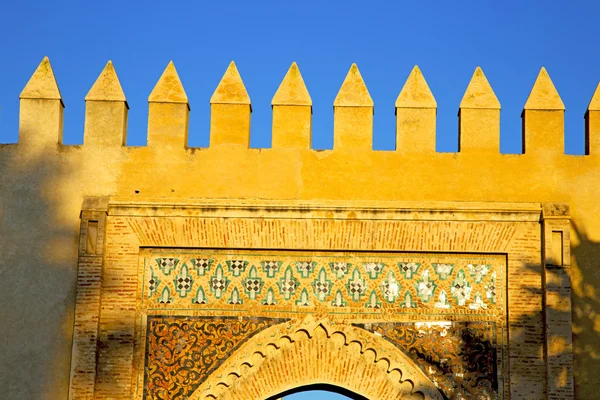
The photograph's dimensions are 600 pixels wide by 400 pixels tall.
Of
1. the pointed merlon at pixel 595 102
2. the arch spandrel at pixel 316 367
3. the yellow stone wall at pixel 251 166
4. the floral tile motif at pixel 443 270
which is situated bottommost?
the arch spandrel at pixel 316 367

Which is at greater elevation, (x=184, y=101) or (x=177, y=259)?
(x=184, y=101)

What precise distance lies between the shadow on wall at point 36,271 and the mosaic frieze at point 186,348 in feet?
2.30

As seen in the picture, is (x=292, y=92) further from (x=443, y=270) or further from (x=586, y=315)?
(x=586, y=315)

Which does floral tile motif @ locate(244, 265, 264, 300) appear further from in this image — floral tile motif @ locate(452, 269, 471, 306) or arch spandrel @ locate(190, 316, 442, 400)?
floral tile motif @ locate(452, 269, 471, 306)

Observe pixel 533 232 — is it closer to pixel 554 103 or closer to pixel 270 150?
pixel 554 103

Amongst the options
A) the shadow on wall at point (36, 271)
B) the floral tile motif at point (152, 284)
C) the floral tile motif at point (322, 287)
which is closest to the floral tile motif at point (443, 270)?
the floral tile motif at point (322, 287)

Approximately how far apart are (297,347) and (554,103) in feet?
9.83

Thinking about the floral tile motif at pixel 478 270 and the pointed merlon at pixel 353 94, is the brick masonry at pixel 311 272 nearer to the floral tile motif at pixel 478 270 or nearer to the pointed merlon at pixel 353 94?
the floral tile motif at pixel 478 270

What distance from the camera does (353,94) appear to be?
40.1 feet

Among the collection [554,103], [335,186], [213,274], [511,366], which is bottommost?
[511,366]

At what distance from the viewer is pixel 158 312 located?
11.8 metres

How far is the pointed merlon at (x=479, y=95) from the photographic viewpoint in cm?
1220

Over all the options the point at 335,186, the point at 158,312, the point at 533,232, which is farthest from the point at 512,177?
the point at 158,312

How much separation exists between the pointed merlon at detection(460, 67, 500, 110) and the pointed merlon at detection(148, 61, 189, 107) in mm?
2375
